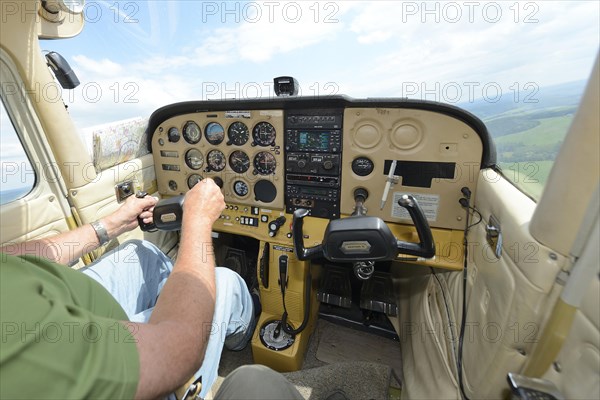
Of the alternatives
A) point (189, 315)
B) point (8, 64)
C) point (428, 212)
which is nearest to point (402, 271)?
point (428, 212)

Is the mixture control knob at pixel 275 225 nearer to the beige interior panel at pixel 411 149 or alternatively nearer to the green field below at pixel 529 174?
the beige interior panel at pixel 411 149

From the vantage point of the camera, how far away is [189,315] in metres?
0.74

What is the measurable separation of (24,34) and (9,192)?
753 millimetres

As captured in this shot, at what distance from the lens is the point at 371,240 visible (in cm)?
91

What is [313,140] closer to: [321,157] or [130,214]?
[321,157]

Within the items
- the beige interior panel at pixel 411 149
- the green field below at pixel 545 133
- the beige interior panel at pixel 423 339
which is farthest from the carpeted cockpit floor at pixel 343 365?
the green field below at pixel 545 133

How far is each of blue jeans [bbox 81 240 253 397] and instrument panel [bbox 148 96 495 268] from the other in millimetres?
594

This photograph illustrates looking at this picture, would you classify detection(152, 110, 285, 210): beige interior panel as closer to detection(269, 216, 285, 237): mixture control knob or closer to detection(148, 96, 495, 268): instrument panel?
detection(148, 96, 495, 268): instrument panel

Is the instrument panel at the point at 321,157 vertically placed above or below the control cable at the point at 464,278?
above

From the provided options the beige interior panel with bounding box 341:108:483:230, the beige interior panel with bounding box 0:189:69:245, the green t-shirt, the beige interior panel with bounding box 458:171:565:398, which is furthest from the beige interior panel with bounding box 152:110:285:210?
the green t-shirt

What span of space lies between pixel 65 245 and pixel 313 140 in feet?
4.65

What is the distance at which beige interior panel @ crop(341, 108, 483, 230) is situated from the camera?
1528 mm

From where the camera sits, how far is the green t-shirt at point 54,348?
49 centimetres

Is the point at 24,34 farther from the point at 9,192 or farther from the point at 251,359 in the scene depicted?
the point at 251,359
